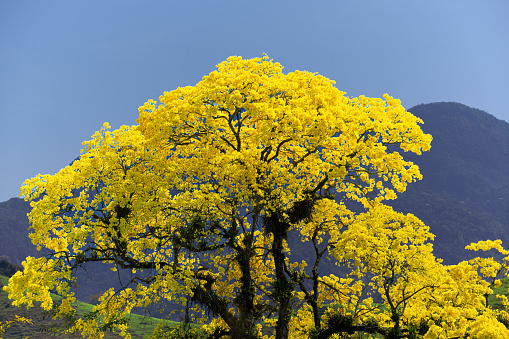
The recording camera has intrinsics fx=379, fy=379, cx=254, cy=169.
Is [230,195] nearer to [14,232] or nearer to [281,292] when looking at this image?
[281,292]

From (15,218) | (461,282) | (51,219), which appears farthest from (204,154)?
(15,218)

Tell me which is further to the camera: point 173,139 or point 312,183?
point 312,183

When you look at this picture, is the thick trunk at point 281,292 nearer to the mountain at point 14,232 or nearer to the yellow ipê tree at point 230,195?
the yellow ipê tree at point 230,195

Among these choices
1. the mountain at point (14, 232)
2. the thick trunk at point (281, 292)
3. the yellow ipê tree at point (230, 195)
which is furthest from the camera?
the mountain at point (14, 232)

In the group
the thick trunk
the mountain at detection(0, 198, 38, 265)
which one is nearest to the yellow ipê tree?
the thick trunk

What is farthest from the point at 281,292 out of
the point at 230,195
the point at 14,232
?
the point at 14,232

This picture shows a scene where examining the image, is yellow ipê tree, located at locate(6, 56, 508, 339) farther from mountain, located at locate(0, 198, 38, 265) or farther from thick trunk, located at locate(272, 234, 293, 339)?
mountain, located at locate(0, 198, 38, 265)

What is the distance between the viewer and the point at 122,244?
1492cm

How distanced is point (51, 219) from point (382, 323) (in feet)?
52.0

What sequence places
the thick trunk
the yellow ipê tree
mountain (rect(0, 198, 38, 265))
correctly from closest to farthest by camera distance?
the yellow ipê tree < the thick trunk < mountain (rect(0, 198, 38, 265))

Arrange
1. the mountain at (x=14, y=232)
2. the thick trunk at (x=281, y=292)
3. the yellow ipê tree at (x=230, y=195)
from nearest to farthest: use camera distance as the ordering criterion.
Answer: the yellow ipê tree at (x=230, y=195) → the thick trunk at (x=281, y=292) → the mountain at (x=14, y=232)

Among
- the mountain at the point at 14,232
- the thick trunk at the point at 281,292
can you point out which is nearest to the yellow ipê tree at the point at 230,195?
the thick trunk at the point at 281,292

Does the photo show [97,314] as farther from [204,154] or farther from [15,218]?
[15,218]

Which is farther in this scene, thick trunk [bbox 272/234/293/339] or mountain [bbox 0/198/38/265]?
mountain [bbox 0/198/38/265]
